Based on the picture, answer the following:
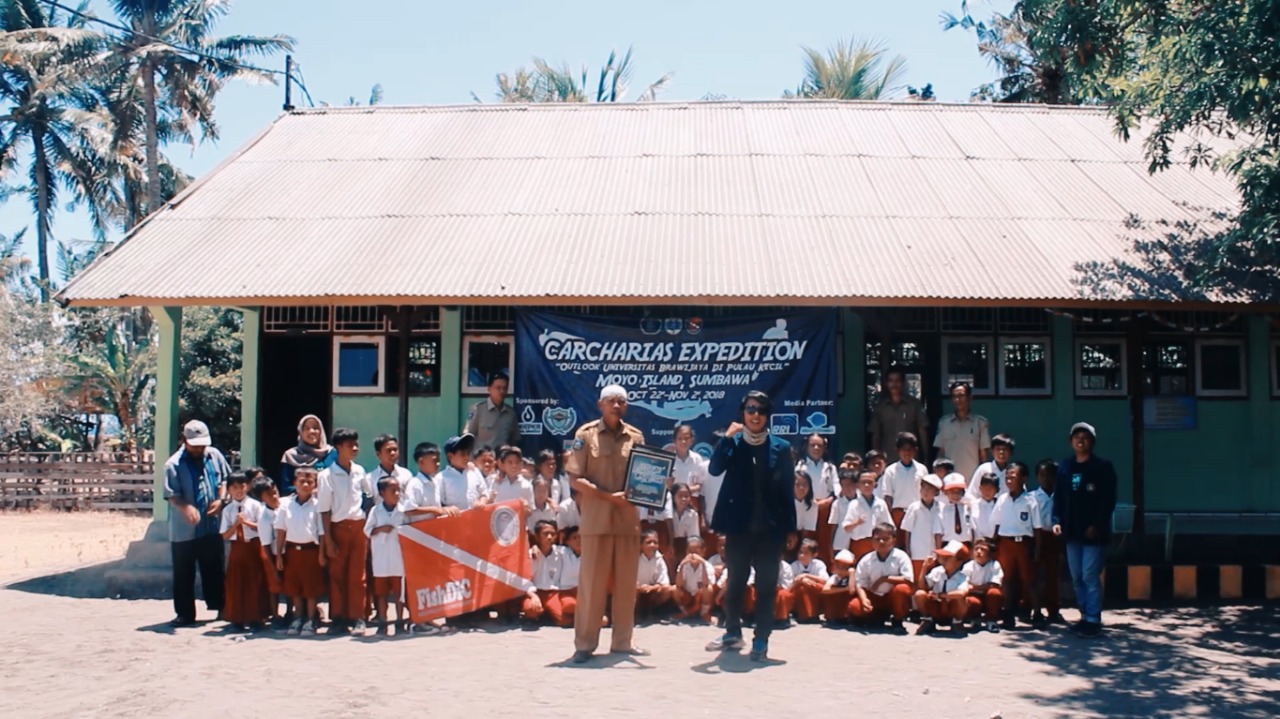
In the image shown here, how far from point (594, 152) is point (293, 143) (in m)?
4.13

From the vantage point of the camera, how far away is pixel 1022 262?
1158 centimetres

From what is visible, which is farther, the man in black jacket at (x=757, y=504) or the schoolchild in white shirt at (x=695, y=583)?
the schoolchild in white shirt at (x=695, y=583)

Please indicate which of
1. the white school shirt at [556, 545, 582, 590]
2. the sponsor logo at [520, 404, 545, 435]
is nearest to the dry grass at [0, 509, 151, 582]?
the sponsor logo at [520, 404, 545, 435]

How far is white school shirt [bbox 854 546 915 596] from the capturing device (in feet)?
30.3

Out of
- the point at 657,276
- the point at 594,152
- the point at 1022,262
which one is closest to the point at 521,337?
the point at 657,276

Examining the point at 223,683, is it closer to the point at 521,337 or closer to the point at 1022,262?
the point at 521,337

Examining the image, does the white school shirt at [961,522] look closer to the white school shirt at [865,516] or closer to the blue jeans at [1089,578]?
the white school shirt at [865,516]

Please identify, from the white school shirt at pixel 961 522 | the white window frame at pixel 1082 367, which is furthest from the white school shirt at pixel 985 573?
the white window frame at pixel 1082 367

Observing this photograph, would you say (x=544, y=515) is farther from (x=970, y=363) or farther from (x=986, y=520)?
(x=970, y=363)

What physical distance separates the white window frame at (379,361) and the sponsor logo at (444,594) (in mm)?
4706

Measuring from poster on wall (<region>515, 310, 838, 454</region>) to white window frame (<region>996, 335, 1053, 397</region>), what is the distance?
9.11ft

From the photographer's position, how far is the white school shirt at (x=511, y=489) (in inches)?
392

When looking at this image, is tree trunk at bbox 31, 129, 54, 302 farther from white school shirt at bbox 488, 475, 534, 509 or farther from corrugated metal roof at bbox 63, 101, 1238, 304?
white school shirt at bbox 488, 475, 534, 509

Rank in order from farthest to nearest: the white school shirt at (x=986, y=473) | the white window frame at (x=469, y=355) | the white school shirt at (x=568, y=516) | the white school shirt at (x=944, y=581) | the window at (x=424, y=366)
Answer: the window at (x=424, y=366) → the white window frame at (x=469, y=355) → the white school shirt at (x=568, y=516) → the white school shirt at (x=986, y=473) → the white school shirt at (x=944, y=581)
